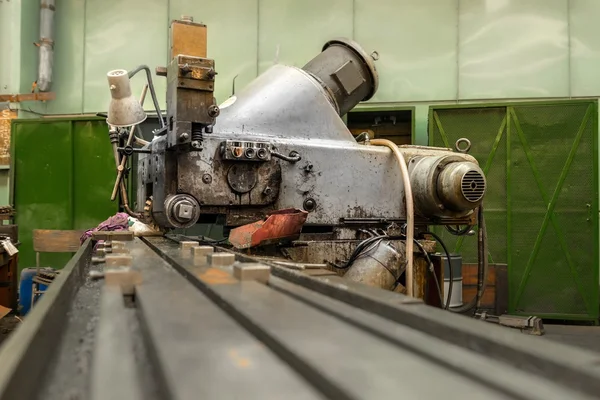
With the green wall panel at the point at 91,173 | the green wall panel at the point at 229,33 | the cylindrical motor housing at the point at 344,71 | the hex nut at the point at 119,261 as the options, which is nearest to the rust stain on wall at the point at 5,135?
the green wall panel at the point at 91,173

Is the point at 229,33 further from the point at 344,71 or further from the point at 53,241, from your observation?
the point at 344,71

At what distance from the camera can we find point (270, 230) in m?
1.69

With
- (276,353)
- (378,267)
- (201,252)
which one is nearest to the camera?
(276,353)

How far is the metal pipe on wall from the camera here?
5.43m

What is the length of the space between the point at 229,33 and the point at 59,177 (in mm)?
2466

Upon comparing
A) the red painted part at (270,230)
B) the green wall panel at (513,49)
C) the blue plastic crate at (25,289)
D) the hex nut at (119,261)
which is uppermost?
the green wall panel at (513,49)

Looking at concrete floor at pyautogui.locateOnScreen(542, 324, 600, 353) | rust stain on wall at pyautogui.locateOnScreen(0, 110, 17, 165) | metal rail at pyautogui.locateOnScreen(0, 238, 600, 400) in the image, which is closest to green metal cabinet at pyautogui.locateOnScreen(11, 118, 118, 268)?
rust stain on wall at pyautogui.locateOnScreen(0, 110, 17, 165)

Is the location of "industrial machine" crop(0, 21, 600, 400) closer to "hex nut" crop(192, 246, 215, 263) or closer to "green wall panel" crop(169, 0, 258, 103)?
"hex nut" crop(192, 246, 215, 263)

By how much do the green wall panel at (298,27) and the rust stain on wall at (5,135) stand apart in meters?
2.90

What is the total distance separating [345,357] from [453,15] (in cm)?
546

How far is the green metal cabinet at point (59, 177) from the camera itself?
193 inches

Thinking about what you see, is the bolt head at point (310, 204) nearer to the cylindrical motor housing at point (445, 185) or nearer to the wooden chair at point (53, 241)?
the cylindrical motor housing at point (445, 185)

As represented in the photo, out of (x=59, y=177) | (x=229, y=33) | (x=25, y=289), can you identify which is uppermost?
(x=229, y=33)

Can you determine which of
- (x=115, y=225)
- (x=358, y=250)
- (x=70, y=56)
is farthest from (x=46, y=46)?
(x=358, y=250)
